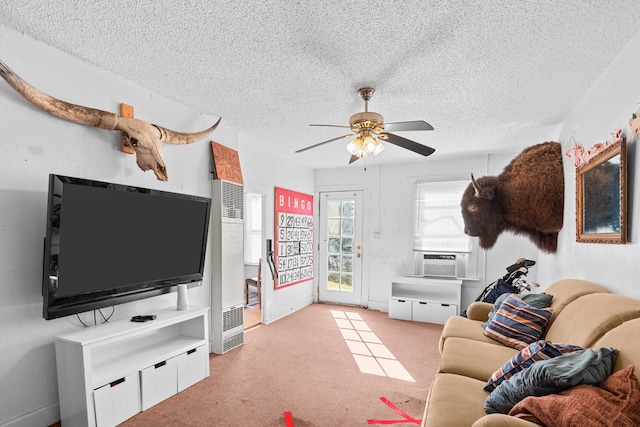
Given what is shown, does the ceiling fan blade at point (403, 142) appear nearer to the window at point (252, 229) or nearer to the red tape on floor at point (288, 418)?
the red tape on floor at point (288, 418)

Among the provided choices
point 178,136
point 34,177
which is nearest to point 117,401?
point 34,177

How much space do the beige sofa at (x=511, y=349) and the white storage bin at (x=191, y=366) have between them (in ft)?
6.48

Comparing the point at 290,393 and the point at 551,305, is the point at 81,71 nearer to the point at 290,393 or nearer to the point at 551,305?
the point at 290,393

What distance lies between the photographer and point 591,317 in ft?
5.76

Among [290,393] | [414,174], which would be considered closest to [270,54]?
[290,393]

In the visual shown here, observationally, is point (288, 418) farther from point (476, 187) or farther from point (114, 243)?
point (476, 187)

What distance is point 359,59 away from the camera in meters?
2.16

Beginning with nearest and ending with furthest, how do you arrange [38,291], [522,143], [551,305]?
[38,291], [551,305], [522,143]

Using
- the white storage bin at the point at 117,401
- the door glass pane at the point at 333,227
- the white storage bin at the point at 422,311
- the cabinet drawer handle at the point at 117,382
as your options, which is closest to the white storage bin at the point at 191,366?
the white storage bin at the point at 117,401

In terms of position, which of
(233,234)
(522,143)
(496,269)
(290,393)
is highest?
(522,143)

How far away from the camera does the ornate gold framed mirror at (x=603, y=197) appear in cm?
185

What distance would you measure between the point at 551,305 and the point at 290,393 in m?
2.15

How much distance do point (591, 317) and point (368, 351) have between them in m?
2.25

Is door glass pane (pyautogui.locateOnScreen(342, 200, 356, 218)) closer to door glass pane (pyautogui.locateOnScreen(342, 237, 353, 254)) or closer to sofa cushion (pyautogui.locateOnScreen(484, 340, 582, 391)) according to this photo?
door glass pane (pyautogui.locateOnScreen(342, 237, 353, 254))
